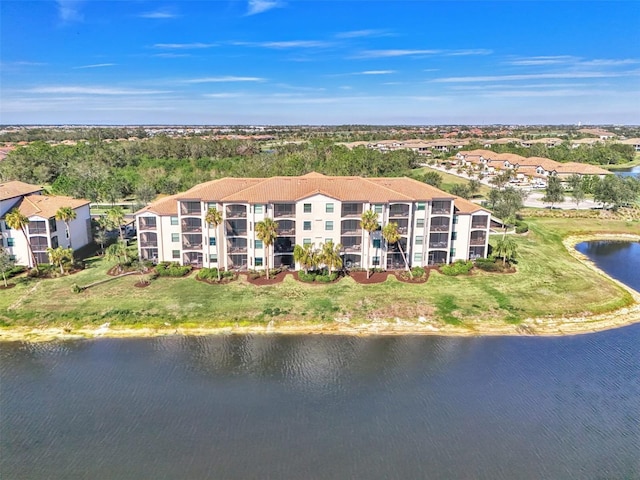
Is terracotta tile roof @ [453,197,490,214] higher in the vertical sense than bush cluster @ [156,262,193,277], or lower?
higher

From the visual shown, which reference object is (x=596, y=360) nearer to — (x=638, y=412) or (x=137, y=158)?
(x=638, y=412)

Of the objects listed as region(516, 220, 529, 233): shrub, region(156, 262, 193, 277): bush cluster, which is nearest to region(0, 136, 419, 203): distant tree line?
region(156, 262, 193, 277): bush cluster

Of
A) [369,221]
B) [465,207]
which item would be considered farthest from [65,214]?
[465,207]

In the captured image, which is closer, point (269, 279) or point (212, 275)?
point (269, 279)

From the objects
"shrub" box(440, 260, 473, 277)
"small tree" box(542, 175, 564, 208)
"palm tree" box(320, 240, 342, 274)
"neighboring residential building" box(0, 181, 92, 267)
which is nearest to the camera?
"palm tree" box(320, 240, 342, 274)

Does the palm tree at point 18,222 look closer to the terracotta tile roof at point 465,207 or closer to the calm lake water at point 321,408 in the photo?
the calm lake water at point 321,408

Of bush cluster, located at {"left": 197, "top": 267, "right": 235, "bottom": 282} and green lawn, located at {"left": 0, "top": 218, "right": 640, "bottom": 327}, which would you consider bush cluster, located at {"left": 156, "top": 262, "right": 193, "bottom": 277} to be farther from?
bush cluster, located at {"left": 197, "top": 267, "right": 235, "bottom": 282}

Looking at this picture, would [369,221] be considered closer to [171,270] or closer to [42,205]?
[171,270]
